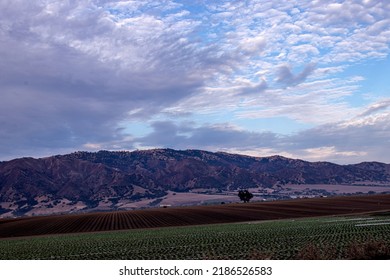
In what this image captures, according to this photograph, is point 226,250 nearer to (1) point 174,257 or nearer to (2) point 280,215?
(1) point 174,257

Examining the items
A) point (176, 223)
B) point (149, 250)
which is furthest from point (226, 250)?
point (176, 223)

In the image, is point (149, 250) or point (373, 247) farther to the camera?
point (149, 250)

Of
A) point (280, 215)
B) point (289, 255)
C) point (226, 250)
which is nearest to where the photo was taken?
point (289, 255)

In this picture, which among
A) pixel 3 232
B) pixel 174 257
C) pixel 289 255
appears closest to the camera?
pixel 289 255

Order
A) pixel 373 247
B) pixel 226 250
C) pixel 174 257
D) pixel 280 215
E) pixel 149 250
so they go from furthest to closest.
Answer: pixel 280 215
pixel 149 250
pixel 226 250
pixel 174 257
pixel 373 247

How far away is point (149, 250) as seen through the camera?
4256 centimetres

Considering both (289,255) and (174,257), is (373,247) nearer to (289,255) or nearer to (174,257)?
(289,255)

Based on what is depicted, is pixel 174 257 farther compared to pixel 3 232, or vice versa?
pixel 3 232

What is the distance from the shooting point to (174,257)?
35.4 m
